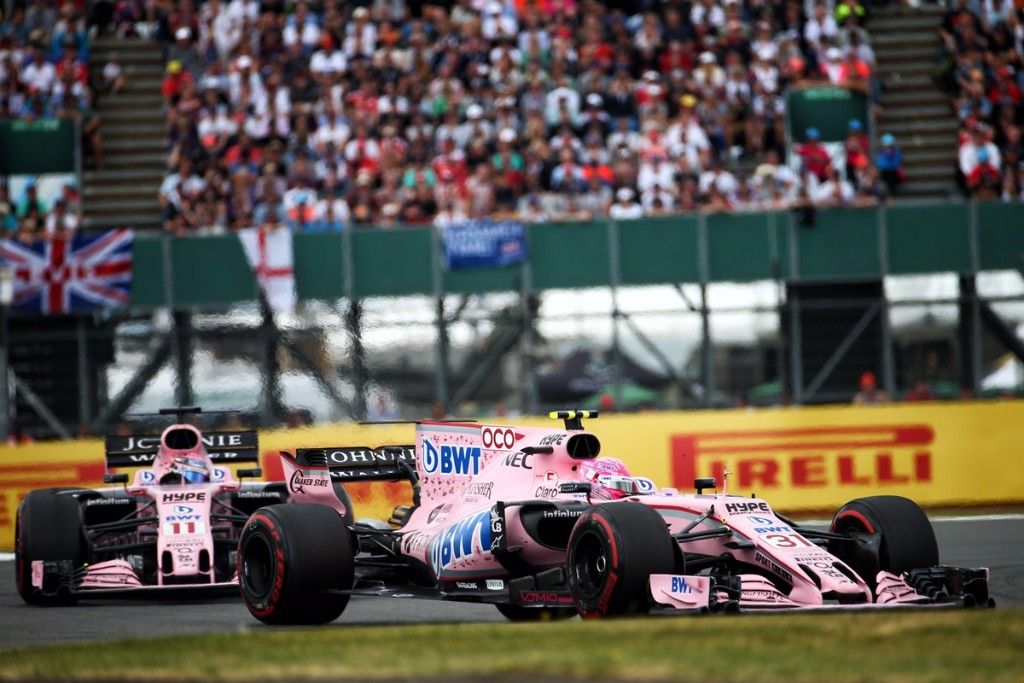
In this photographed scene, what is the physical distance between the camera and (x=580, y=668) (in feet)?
26.4

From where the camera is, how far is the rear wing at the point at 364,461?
43.0 feet

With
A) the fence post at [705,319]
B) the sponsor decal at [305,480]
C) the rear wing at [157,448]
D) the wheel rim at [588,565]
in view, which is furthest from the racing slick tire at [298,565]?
the fence post at [705,319]

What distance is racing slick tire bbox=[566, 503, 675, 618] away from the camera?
1018 centimetres

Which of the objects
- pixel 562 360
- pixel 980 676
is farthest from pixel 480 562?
pixel 562 360

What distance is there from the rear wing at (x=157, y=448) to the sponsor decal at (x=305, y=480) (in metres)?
2.61

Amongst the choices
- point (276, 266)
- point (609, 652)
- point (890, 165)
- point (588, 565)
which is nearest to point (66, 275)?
point (276, 266)

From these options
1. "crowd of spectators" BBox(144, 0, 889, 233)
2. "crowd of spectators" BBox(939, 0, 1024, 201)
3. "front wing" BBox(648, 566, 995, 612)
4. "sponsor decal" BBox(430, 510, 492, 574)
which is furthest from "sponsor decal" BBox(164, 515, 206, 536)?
"crowd of spectators" BBox(939, 0, 1024, 201)

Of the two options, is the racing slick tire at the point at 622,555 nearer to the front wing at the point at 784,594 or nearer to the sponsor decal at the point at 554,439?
the front wing at the point at 784,594

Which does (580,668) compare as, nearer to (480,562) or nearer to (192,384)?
(480,562)

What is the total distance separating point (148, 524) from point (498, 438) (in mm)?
4034

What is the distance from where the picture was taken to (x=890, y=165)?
25.7 meters

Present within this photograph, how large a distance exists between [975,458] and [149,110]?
14.7 meters

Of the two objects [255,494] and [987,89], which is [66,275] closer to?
[255,494]

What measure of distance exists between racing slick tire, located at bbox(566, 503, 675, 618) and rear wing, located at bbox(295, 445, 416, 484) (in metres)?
2.78
